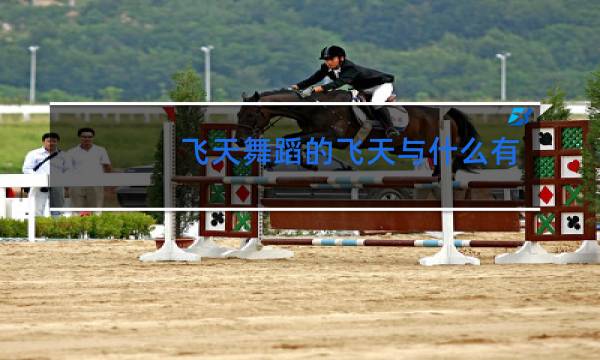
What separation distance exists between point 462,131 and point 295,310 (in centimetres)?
490

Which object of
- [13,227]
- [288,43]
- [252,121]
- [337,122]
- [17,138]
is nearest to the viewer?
[337,122]

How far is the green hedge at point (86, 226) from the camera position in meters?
18.6

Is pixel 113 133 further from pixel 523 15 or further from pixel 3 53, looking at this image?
pixel 523 15

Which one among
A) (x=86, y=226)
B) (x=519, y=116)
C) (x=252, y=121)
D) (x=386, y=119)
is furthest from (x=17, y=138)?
(x=519, y=116)

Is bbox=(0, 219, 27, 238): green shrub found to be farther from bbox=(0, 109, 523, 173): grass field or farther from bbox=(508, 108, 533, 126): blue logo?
bbox=(508, 108, 533, 126): blue logo

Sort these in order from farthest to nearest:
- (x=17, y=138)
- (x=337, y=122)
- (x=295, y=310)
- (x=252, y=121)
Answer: (x=17, y=138) < (x=252, y=121) < (x=337, y=122) < (x=295, y=310)

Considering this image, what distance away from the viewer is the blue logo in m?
13.7

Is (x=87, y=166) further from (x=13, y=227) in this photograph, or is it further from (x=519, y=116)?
(x=13, y=227)

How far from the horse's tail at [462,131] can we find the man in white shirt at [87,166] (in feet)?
10.6

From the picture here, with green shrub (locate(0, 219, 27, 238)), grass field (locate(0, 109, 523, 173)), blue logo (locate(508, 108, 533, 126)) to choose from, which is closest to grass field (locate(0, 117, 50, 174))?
green shrub (locate(0, 219, 27, 238))

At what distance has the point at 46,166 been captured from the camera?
61.4 feet

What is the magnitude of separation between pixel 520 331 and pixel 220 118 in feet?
27.4

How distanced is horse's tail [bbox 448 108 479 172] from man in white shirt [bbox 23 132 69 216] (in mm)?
3655

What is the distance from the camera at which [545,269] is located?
507 inches
